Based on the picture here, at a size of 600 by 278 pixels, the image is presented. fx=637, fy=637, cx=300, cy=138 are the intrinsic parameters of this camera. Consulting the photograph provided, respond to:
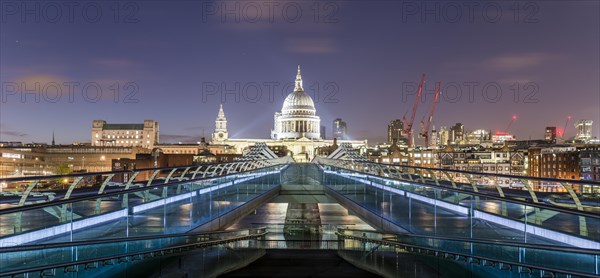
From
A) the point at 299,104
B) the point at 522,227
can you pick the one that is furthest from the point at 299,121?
the point at 522,227

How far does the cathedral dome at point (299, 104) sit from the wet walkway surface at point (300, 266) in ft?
573

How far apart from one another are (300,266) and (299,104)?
179659 mm

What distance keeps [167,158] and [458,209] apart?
111 meters

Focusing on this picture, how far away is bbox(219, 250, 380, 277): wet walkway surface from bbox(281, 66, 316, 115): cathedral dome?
Result: 174714 mm

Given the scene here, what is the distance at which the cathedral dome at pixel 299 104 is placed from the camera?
19125 cm

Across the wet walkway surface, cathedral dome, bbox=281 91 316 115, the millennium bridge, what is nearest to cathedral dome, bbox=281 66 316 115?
cathedral dome, bbox=281 91 316 115

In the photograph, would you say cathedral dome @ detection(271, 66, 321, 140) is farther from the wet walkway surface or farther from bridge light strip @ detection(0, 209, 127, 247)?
bridge light strip @ detection(0, 209, 127, 247)

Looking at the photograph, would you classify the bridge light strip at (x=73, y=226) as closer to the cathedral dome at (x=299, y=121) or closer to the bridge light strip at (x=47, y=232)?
the bridge light strip at (x=47, y=232)

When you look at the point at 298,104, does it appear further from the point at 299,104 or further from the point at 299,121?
the point at 299,121

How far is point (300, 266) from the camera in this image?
44.1 feet

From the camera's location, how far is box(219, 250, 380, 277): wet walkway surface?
12.3 metres

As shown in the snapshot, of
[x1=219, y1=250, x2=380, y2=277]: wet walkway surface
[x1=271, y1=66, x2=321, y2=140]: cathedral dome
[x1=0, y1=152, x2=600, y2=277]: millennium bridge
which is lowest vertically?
[x1=219, y1=250, x2=380, y2=277]: wet walkway surface

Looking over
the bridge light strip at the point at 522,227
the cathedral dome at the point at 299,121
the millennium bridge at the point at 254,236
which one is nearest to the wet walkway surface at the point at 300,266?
the millennium bridge at the point at 254,236

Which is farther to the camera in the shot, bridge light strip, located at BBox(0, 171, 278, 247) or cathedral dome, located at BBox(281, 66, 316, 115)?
cathedral dome, located at BBox(281, 66, 316, 115)
